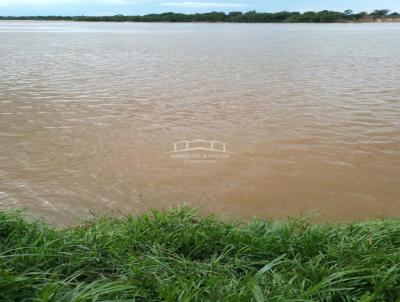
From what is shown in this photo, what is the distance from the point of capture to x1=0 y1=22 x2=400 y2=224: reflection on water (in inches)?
162

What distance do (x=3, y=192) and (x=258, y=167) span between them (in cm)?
285

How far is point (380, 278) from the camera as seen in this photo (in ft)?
7.75

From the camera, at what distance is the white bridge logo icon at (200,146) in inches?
217

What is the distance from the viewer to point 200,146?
223 inches

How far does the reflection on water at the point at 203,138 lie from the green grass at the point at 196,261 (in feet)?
2.66

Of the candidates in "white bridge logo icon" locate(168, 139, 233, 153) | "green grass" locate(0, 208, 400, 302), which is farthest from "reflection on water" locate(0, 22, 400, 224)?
"green grass" locate(0, 208, 400, 302)

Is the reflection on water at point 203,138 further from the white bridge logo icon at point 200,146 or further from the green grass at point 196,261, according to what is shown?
the green grass at point 196,261

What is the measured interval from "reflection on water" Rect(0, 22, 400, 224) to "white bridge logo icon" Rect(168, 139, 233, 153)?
12cm

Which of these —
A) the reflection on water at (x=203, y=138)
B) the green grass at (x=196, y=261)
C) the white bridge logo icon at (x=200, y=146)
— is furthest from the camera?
the white bridge logo icon at (x=200, y=146)

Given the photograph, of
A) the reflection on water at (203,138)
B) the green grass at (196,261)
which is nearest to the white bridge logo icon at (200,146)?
the reflection on water at (203,138)

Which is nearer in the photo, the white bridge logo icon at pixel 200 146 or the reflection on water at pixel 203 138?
the reflection on water at pixel 203 138

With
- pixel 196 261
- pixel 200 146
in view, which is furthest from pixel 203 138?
pixel 196 261

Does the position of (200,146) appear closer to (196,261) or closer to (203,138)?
(203,138)

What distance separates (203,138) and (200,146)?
31cm
